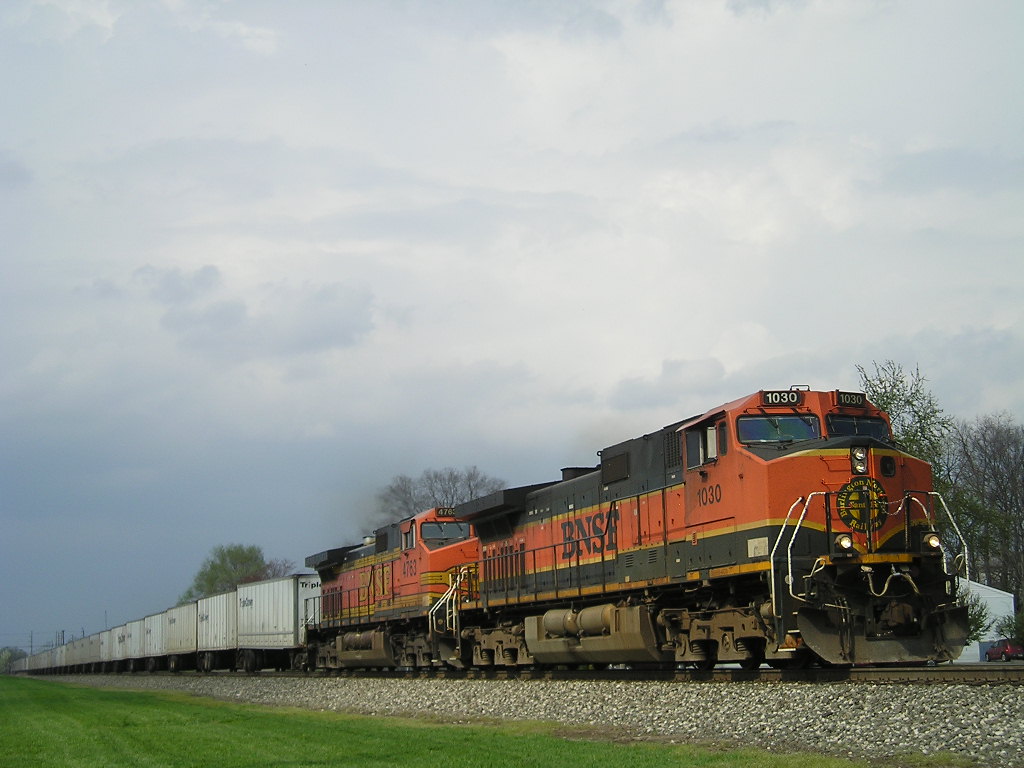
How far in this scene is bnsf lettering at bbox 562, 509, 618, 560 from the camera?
18750 mm

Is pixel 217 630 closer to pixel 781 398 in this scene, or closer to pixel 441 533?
pixel 441 533

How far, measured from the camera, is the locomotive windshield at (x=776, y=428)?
15.1m

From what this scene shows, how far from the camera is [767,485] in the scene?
14398 mm

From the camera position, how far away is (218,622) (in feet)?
138

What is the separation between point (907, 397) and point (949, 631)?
54.1ft

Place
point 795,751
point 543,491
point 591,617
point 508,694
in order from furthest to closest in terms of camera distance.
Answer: point 543,491, point 591,617, point 508,694, point 795,751

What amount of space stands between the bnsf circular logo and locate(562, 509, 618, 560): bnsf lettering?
5071 millimetres

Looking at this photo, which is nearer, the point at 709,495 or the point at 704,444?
the point at 709,495

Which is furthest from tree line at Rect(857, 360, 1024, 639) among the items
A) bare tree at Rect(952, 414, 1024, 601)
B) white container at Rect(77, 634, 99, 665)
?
white container at Rect(77, 634, 99, 665)

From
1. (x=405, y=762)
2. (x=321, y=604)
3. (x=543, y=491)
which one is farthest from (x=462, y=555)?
(x=405, y=762)

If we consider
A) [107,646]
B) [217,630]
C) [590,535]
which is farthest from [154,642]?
[590,535]

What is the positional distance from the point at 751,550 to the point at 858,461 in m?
1.84

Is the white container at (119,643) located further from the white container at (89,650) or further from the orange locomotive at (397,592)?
the orange locomotive at (397,592)

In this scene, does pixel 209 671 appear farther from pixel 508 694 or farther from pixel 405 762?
pixel 405 762
